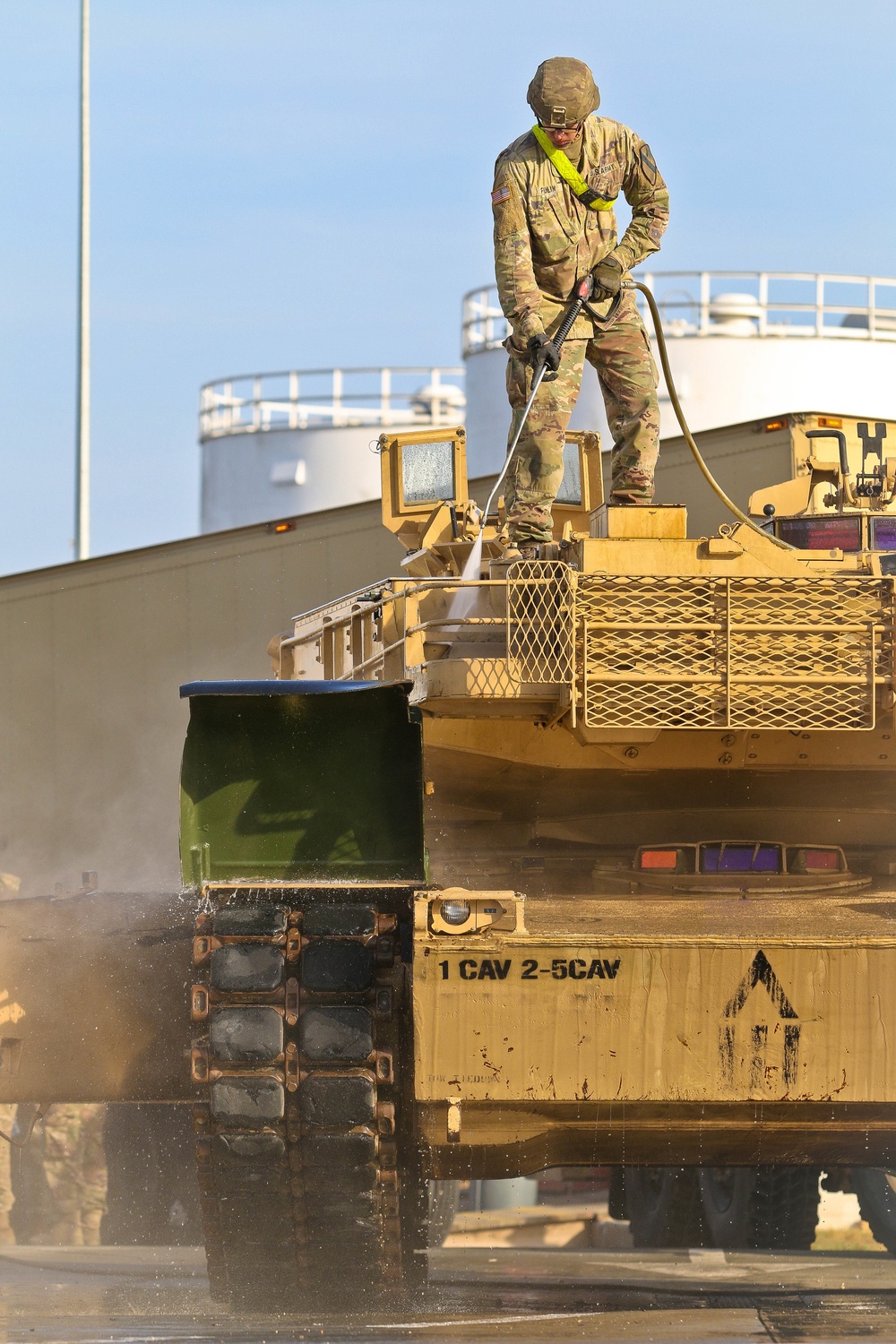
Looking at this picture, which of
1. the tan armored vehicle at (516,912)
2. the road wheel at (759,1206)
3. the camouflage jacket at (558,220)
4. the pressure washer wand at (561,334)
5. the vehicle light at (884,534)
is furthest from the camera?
the road wheel at (759,1206)

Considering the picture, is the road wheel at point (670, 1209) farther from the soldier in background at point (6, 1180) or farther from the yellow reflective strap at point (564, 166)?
the yellow reflective strap at point (564, 166)

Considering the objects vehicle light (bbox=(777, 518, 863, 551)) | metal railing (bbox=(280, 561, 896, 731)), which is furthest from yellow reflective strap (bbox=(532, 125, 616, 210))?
metal railing (bbox=(280, 561, 896, 731))

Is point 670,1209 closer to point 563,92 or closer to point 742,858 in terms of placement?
point 742,858

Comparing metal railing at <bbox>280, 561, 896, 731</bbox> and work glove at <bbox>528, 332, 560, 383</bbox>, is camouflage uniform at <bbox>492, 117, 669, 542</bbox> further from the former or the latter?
metal railing at <bbox>280, 561, 896, 731</bbox>

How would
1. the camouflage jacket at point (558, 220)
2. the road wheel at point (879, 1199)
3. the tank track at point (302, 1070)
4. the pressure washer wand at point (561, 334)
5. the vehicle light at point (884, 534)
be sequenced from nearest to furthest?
1. the tank track at point (302, 1070)
2. the pressure washer wand at point (561, 334)
3. the camouflage jacket at point (558, 220)
4. the vehicle light at point (884, 534)
5. the road wheel at point (879, 1199)

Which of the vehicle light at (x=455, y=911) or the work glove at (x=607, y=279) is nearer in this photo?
the vehicle light at (x=455, y=911)

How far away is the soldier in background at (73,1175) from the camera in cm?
1571

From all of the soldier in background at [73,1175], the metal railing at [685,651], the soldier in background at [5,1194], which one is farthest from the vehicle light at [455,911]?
the soldier in background at [73,1175]

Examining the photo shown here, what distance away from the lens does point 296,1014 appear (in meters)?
6.87

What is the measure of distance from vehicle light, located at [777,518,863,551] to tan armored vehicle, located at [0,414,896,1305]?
1.28m

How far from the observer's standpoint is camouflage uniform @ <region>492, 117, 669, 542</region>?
825cm

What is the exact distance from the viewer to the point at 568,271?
854 cm

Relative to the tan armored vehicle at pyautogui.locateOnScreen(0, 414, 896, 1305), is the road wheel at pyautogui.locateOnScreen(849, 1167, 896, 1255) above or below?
below

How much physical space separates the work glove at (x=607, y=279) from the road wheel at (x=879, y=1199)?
7.14 meters
